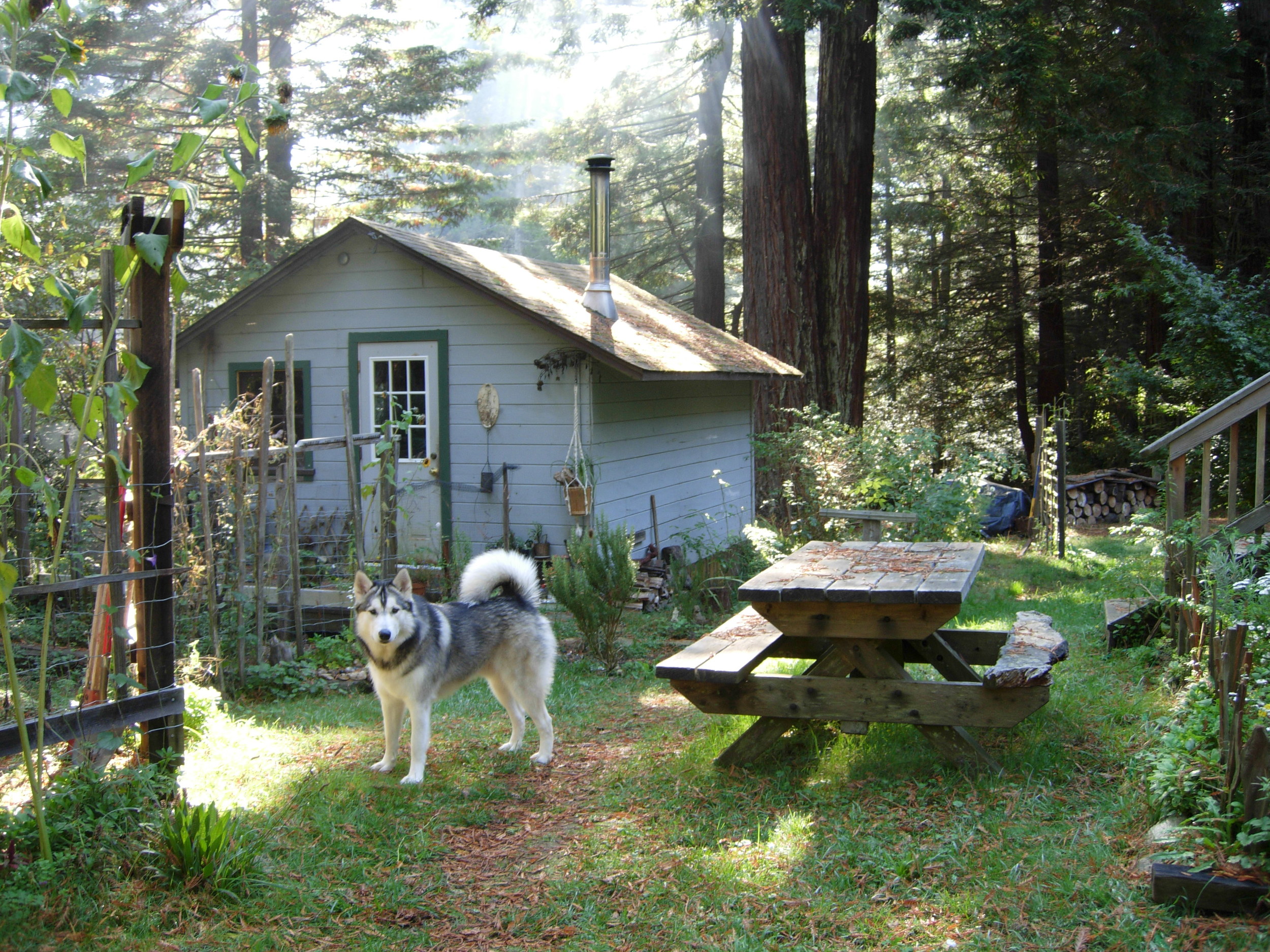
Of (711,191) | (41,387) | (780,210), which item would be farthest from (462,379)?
(711,191)

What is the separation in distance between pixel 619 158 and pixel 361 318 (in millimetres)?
13073

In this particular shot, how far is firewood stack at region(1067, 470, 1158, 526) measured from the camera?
1756 cm

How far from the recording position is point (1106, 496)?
17875 mm

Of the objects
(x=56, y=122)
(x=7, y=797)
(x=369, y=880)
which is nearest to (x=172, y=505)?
(x=7, y=797)

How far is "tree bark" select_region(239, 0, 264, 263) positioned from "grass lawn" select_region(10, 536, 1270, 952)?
49.8ft

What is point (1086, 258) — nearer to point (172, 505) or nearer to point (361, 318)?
point (361, 318)

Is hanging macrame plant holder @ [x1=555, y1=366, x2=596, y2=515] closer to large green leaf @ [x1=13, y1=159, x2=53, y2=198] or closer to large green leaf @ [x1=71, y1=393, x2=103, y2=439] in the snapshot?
large green leaf @ [x1=71, y1=393, x2=103, y2=439]

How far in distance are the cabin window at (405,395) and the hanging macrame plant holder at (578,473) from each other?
185 centimetres

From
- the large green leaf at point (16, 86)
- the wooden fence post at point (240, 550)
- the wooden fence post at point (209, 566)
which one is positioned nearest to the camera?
the large green leaf at point (16, 86)

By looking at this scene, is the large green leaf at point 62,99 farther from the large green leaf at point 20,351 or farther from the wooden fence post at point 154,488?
the wooden fence post at point 154,488

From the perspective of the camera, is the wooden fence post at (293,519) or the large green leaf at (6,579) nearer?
the large green leaf at (6,579)

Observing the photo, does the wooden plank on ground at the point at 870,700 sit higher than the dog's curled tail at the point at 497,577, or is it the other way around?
the dog's curled tail at the point at 497,577

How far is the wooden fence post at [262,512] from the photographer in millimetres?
6922

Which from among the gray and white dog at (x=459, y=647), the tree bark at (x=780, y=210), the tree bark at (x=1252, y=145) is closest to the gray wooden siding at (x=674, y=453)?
the tree bark at (x=780, y=210)
